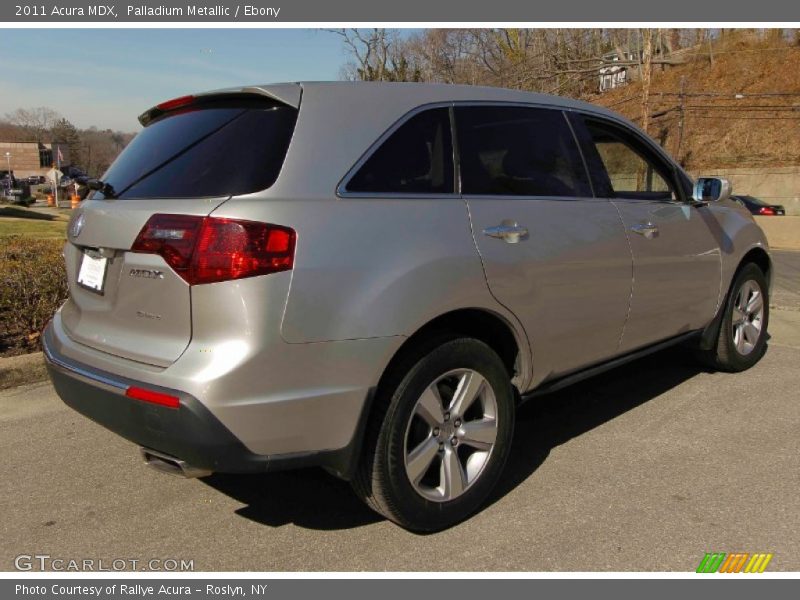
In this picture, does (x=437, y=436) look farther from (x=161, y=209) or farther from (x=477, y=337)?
(x=161, y=209)

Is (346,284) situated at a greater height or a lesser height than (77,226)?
lesser

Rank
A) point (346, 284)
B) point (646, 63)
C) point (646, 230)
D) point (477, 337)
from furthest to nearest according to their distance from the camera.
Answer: point (646, 63)
point (646, 230)
point (477, 337)
point (346, 284)

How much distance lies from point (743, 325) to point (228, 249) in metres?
4.34

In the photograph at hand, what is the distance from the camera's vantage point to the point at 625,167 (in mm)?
4656

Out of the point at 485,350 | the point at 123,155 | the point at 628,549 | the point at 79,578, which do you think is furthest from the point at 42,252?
the point at 628,549

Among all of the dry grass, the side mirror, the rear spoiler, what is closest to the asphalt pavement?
the side mirror

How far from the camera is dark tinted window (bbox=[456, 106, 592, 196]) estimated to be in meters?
2.99

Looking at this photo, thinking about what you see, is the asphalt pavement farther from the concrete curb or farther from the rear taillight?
the rear taillight

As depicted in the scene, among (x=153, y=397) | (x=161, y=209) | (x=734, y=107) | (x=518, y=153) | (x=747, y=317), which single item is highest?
(x=734, y=107)

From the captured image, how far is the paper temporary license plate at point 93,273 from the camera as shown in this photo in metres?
2.62

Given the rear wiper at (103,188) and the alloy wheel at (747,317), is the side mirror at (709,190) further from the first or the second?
the rear wiper at (103,188)

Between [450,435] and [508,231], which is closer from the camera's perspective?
[450,435]

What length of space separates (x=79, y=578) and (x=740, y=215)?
4.82 meters

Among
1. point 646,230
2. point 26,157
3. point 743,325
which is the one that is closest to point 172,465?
point 646,230
